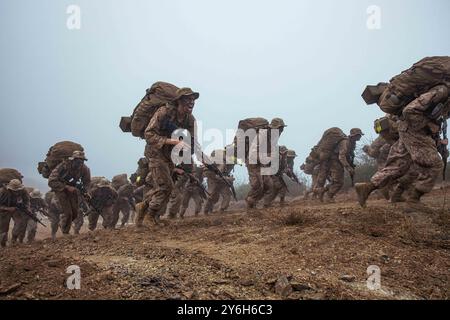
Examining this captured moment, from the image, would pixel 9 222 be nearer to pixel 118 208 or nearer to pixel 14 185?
pixel 14 185

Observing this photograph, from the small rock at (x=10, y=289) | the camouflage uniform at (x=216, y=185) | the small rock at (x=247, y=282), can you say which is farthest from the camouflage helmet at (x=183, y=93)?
the camouflage uniform at (x=216, y=185)

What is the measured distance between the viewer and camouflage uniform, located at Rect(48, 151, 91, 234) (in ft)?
23.5

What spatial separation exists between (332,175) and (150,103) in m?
6.70

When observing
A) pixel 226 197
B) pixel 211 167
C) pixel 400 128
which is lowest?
pixel 226 197

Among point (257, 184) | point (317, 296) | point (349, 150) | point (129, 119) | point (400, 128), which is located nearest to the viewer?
point (317, 296)

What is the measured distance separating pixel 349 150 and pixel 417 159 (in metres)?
4.84

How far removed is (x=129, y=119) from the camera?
6660 mm

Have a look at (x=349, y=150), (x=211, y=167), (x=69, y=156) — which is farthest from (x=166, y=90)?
(x=349, y=150)

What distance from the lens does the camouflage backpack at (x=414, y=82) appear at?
5039 millimetres

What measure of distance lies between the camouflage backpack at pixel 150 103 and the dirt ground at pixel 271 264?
2.31m

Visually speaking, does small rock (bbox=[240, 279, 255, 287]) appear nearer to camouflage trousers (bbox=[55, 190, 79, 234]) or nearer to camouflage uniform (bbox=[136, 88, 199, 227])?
camouflage uniform (bbox=[136, 88, 199, 227])

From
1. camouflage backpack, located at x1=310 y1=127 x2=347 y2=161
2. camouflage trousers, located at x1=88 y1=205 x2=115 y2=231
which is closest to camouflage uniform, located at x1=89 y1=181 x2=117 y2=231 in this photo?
camouflage trousers, located at x1=88 y1=205 x2=115 y2=231

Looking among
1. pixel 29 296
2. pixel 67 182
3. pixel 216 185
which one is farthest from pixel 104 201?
pixel 29 296
